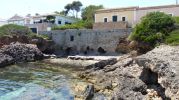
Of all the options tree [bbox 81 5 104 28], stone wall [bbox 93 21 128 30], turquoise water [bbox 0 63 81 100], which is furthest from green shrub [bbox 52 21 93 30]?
turquoise water [bbox 0 63 81 100]

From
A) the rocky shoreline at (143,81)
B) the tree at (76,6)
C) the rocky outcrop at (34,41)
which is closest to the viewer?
the rocky shoreline at (143,81)

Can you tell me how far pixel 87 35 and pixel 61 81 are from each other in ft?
75.6

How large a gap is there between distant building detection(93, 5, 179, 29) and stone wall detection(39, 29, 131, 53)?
230 centimetres

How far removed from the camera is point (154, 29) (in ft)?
Answer: 123

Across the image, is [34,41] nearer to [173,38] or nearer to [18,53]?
[18,53]

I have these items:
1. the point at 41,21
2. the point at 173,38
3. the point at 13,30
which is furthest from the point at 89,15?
the point at 173,38

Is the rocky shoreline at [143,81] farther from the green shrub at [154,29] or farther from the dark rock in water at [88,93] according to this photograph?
the green shrub at [154,29]

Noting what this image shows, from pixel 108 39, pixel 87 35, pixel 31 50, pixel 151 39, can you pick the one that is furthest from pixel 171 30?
pixel 31 50

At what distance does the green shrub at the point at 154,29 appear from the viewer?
36.2 meters

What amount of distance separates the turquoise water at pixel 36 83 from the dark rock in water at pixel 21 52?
234 inches

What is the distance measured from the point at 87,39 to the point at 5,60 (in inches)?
571

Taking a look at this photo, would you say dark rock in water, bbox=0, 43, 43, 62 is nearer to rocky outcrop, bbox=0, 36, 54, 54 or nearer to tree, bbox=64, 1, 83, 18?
rocky outcrop, bbox=0, 36, 54, 54

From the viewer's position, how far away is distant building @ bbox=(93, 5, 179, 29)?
4769cm

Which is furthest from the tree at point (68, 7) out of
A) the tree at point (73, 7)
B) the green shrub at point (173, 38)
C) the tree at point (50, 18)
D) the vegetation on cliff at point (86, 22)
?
the green shrub at point (173, 38)
